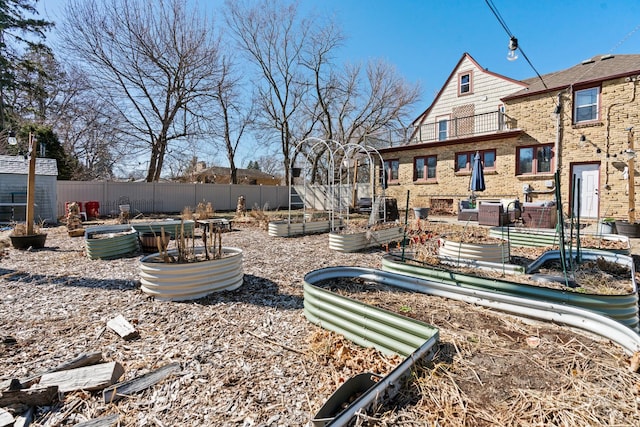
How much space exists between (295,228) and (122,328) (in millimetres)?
6558

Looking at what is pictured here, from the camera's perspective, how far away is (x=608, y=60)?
43.5ft

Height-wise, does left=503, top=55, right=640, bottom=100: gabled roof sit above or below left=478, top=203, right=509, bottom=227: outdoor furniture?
above

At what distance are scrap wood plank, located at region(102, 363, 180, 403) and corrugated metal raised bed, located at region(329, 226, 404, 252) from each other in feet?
16.3

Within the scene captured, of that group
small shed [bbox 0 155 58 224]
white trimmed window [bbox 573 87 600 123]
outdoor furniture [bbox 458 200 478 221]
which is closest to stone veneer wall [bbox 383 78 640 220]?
white trimmed window [bbox 573 87 600 123]

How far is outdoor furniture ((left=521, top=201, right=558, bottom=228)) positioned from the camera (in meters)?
10.2

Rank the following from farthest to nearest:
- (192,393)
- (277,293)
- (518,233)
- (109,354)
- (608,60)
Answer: (608,60)
(518,233)
(277,293)
(109,354)
(192,393)

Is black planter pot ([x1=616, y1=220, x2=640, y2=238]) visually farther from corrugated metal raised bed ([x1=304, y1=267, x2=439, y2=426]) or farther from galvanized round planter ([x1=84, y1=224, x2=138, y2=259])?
galvanized round planter ([x1=84, y1=224, x2=138, y2=259])

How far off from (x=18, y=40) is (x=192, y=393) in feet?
75.6

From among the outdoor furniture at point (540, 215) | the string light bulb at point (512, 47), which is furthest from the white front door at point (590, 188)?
the string light bulb at point (512, 47)

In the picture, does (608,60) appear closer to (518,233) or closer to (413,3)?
(413,3)

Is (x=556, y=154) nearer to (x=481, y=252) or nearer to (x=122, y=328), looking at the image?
(x=481, y=252)

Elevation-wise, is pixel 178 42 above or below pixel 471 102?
above

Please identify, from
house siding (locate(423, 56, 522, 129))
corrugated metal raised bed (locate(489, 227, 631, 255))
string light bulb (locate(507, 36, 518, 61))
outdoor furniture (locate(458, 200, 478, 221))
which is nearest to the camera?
corrugated metal raised bed (locate(489, 227, 631, 255))

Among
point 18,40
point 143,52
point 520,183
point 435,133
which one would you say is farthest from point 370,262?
point 18,40
